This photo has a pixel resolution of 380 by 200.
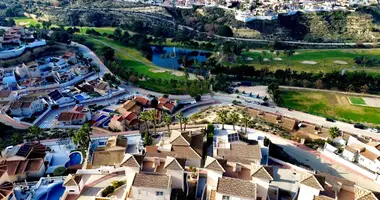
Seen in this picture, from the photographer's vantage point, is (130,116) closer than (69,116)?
Yes

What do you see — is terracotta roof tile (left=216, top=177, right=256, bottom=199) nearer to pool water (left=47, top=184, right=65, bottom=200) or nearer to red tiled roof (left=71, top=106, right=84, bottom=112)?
pool water (left=47, top=184, right=65, bottom=200)

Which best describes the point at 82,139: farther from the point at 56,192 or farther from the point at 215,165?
the point at 215,165

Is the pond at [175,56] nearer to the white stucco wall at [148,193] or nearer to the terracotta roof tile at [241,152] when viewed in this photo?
the terracotta roof tile at [241,152]

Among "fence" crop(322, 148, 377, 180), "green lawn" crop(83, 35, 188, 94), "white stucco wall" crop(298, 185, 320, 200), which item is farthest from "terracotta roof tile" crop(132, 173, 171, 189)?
"green lawn" crop(83, 35, 188, 94)

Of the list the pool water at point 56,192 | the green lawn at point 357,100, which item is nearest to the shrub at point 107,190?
the pool water at point 56,192

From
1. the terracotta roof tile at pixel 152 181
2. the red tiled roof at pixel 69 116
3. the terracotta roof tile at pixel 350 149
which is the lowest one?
the red tiled roof at pixel 69 116

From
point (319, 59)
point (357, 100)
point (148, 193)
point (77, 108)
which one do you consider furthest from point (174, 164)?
point (319, 59)
